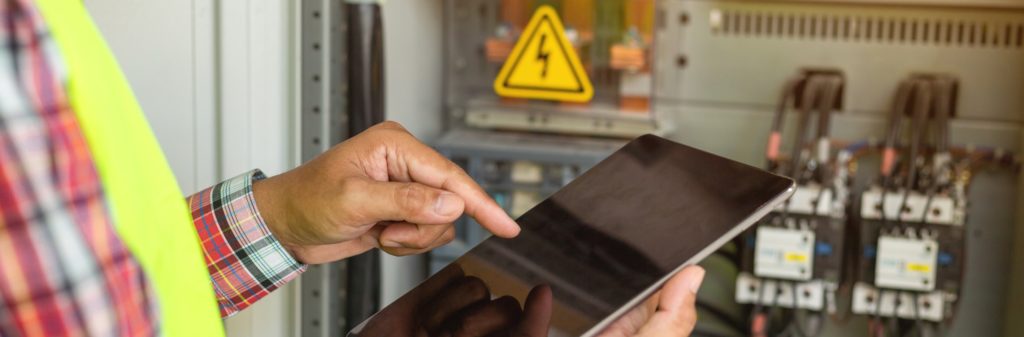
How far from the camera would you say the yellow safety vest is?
49 cm

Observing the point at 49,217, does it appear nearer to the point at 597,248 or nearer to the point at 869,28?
the point at 597,248

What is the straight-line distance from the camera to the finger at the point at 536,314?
1.01 m

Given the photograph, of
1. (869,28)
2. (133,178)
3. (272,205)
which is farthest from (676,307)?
(869,28)

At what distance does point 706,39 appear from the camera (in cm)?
216

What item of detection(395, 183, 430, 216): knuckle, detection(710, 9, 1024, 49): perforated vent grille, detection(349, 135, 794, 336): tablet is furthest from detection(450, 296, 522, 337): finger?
detection(710, 9, 1024, 49): perforated vent grille

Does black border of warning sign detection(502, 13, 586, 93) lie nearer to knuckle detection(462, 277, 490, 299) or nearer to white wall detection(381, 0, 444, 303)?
white wall detection(381, 0, 444, 303)

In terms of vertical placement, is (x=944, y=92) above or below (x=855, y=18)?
below

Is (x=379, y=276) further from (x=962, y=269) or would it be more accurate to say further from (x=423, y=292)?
(x=962, y=269)

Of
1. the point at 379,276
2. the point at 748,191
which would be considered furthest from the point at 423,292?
the point at 379,276

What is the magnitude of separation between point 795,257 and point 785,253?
0.06 feet

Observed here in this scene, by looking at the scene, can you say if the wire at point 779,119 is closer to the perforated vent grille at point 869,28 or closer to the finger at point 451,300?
the perforated vent grille at point 869,28

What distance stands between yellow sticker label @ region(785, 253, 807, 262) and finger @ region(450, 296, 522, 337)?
1.04 metres

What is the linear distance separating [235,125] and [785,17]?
107 cm

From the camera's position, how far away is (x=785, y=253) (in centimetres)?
199
